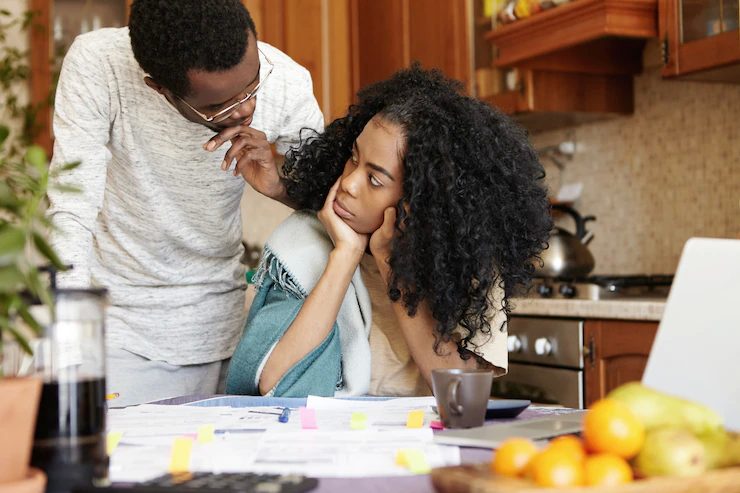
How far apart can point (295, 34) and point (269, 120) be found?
2082 mm

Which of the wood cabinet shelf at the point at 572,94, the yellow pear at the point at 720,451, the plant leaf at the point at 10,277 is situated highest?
the wood cabinet shelf at the point at 572,94

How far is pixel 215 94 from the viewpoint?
1.58 m

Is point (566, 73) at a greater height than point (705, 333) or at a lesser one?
greater

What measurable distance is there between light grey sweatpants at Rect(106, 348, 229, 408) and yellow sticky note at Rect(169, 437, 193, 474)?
0.95 m

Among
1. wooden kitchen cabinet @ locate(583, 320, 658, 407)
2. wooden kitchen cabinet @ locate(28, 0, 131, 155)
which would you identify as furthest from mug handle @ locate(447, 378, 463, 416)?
wooden kitchen cabinet @ locate(28, 0, 131, 155)

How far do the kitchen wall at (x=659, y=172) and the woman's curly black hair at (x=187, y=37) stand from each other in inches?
71.9

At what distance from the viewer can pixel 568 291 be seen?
2.80 metres

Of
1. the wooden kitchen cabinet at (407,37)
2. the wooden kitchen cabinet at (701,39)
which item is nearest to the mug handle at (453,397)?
the wooden kitchen cabinet at (701,39)

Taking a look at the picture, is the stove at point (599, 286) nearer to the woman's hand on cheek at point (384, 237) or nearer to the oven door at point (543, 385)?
the oven door at point (543, 385)

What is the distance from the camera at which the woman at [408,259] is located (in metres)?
1.58

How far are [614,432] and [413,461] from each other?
0.64 ft

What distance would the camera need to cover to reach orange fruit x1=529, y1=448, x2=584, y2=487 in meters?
0.70

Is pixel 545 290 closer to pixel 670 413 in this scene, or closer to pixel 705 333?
pixel 705 333

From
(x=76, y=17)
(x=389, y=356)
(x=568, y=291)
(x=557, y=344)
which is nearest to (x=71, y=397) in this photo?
(x=389, y=356)
